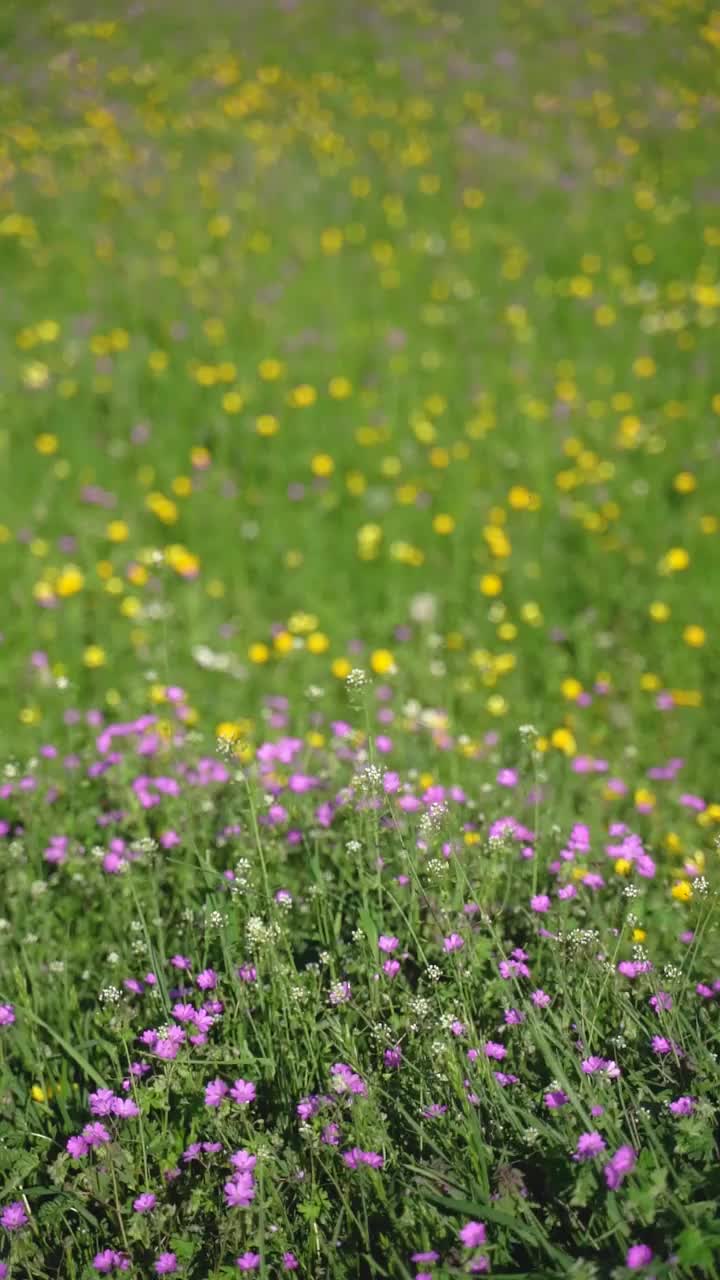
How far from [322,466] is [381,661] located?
183 centimetres

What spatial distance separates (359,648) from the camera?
16.4 ft

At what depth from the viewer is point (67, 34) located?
12.7m

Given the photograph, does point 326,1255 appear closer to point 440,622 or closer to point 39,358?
point 440,622

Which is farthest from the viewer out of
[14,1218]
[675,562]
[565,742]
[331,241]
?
[331,241]

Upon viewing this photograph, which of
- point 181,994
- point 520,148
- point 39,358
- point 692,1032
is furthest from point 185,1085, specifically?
point 520,148

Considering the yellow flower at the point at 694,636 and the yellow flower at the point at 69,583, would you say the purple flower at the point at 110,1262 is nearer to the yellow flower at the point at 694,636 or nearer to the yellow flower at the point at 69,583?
the yellow flower at the point at 69,583

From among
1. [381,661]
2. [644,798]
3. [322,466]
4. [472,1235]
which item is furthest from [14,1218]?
[322,466]

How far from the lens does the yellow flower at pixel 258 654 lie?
4.77 meters

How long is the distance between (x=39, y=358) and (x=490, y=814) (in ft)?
17.7

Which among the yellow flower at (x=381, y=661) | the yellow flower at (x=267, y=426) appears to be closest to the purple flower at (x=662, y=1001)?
the yellow flower at (x=381, y=661)

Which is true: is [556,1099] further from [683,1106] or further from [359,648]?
[359,648]

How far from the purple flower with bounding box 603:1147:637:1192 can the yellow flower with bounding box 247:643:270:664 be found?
3.21 m

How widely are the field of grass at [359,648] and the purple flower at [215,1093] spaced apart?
0.12 ft

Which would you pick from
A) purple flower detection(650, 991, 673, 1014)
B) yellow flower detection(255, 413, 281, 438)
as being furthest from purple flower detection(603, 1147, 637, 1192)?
yellow flower detection(255, 413, 281, 438)
